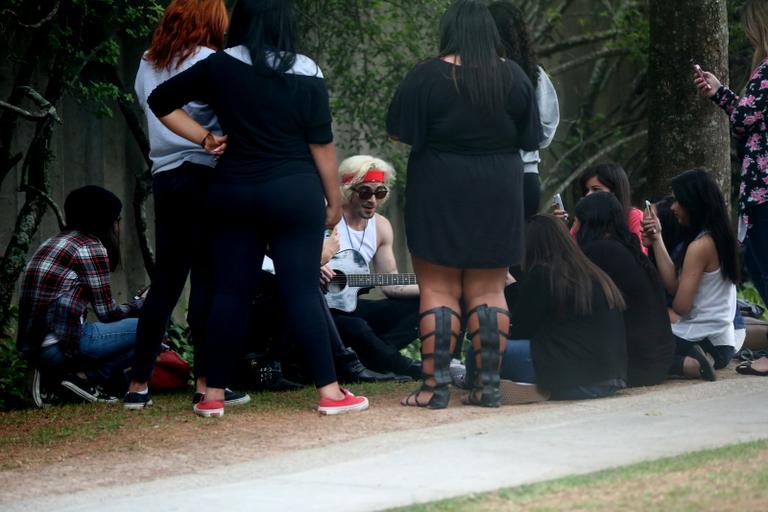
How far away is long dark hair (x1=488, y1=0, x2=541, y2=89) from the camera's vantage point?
22.4ft

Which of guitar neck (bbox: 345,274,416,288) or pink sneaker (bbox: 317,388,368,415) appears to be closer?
pink sneaker (bbox: 317,388,368,415)

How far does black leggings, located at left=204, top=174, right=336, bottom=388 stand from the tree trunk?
3.64 meters

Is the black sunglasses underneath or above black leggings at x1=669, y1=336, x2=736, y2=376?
above

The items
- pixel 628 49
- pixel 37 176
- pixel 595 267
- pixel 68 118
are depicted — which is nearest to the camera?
pixel 595 267

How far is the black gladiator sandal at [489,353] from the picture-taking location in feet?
20.3

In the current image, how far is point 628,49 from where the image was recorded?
11.9 m

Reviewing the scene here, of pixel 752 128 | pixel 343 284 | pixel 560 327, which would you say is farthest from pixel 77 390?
pixel 752 128

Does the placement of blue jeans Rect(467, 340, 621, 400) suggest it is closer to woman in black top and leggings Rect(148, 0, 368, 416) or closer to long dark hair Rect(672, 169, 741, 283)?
woman in black top and leggings Rect(148, 0, 368, 416)

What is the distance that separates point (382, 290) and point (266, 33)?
237 cm

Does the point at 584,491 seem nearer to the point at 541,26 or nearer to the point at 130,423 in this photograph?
the point at 130,423

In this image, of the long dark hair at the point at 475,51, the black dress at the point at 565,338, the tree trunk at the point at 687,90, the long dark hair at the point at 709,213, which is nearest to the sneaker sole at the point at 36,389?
the black dress at the point at 565,338

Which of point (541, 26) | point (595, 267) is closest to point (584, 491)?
point (595, 267)

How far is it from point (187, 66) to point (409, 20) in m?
3.58

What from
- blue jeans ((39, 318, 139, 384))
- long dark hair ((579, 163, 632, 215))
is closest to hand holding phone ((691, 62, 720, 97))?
long dark hair ((579, 163, 632, 215))
